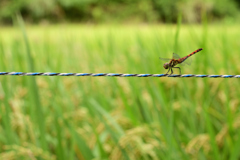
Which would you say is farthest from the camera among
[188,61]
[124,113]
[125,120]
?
[124,113]

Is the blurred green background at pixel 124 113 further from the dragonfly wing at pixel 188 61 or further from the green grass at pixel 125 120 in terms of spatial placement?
the dragonfly wing at pixel 188 61

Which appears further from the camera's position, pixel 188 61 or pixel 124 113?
pixel 124 113

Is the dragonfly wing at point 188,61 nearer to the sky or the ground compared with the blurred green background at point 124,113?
nearer to the sky

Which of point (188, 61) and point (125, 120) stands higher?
point (188, 61)

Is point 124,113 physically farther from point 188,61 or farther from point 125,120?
point 188,61

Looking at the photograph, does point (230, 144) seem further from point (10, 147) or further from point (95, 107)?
point (10, 147)

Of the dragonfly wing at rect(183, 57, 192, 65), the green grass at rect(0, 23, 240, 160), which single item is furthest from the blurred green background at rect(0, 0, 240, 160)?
the dragonfly wing at rect(183, 57, 192, 65)

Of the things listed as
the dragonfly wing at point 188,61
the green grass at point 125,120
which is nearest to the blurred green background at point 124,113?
the green grass at point 125,120

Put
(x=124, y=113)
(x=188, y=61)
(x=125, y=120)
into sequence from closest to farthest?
1. (x=188, y=61)
2. (x=125, y=120)
3. (x=124, y=113)

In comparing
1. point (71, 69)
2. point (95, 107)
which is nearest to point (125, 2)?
point (71, 69)

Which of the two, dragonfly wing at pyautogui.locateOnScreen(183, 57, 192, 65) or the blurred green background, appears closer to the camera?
dragonfly wing at pyautogui.locateOnScreen(183, 57, 192, 65)

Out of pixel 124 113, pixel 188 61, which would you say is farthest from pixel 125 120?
pixel 188 61

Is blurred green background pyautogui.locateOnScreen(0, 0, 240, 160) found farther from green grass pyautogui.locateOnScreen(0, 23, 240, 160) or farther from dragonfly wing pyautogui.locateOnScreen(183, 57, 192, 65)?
dragonfly wing pyautogui.locateOnScreen(183, 57, 192, 65)
